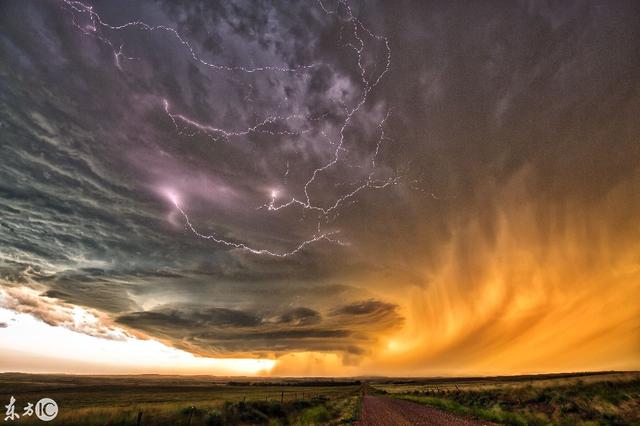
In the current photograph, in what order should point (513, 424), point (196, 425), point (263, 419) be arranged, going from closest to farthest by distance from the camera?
point (513, 424)
point (196, 425)
point (263, 419)

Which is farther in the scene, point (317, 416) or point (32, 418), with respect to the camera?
point (317, 416)

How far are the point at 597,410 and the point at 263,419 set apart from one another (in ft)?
59.8

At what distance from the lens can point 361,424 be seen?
15922 mm

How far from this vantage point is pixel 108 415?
17375 mm

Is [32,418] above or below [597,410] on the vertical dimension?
below

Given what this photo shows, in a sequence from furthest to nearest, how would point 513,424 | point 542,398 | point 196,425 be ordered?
point 542,398 → point 196,425 → point 513,424

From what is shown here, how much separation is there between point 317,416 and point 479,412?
369 inches

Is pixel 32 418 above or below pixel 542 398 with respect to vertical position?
below

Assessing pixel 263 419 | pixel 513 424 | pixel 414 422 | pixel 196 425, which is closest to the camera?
pixel 513 424

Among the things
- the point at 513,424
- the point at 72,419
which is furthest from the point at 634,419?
the point at 72,419

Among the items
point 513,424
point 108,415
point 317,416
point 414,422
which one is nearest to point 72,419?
point 108,415

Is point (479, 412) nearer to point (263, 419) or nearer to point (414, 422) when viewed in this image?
point (414, 422)

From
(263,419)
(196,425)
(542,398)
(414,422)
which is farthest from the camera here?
(542,398)

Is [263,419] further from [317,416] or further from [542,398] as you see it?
[542,398]
